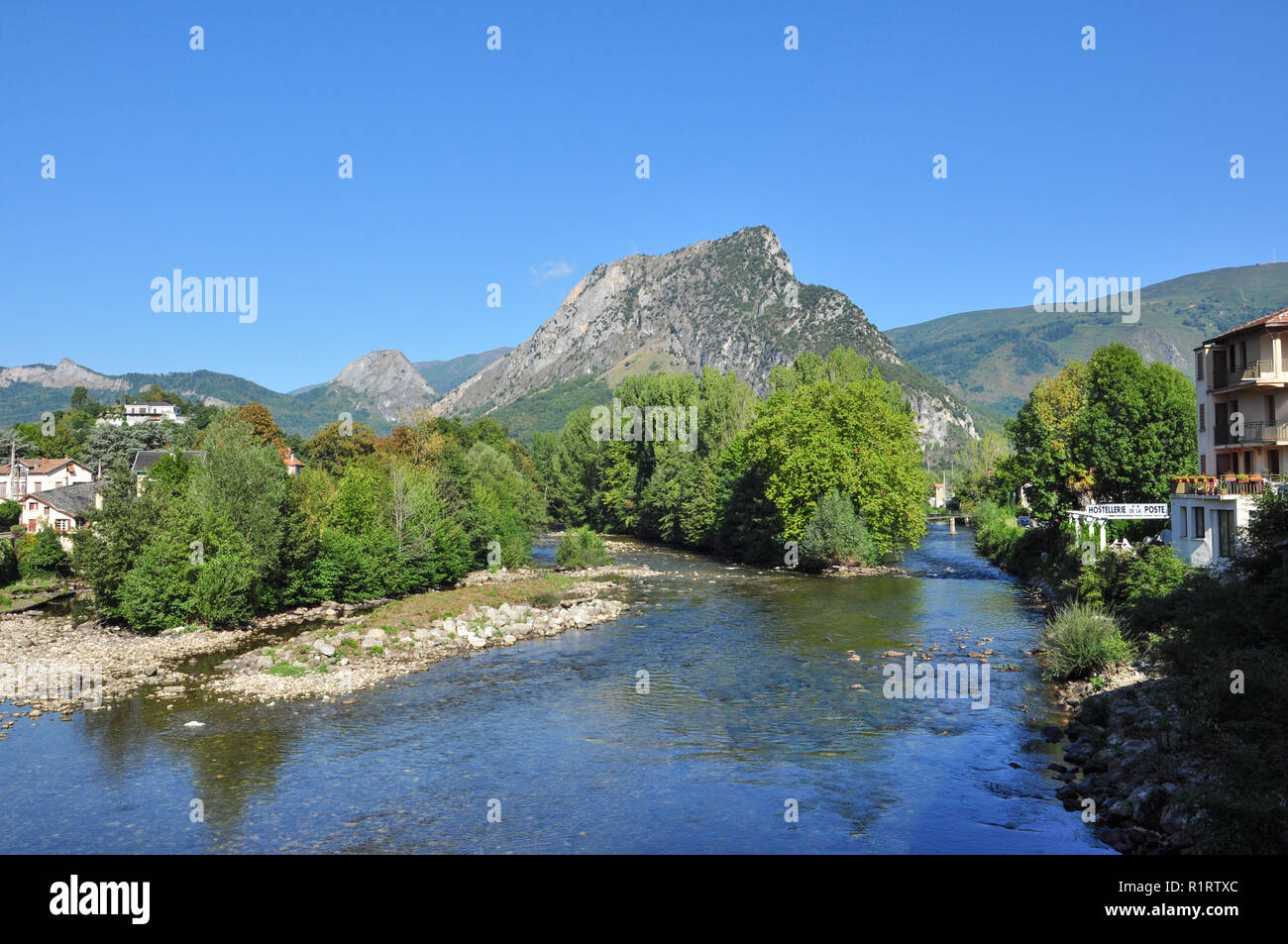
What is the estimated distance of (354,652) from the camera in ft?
119

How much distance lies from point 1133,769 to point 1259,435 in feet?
87.6

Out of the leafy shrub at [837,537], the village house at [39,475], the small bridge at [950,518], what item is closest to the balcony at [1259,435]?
the leafy shrub at [837,537]

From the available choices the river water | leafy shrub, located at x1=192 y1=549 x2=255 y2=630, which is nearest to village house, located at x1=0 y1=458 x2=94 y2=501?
leafy shrub, located at x1=192 y1=549 x2=255 y2=630

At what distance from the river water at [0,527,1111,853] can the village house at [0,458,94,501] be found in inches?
3201

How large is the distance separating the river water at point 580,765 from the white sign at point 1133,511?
1199cm

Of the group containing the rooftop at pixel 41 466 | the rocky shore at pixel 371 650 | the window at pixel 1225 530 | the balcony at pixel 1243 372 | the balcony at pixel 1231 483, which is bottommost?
the rocky shore at pixel 371 650

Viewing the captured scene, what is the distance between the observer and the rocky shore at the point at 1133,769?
56.5ft

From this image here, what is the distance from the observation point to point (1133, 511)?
44.7m

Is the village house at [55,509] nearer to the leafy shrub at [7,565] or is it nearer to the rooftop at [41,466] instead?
the leafy shrub at [7,565]

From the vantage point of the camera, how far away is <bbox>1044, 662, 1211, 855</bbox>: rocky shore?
17.2m

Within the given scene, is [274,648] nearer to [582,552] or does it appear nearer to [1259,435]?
[582,552]

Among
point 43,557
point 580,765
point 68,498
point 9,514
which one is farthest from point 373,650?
point 9,514
